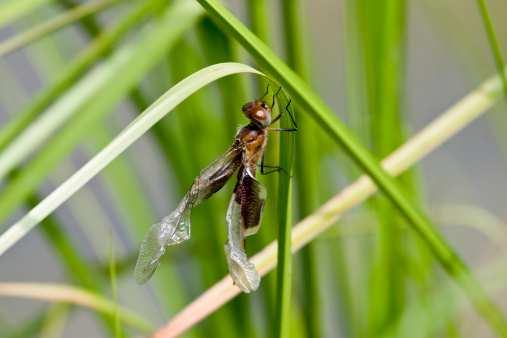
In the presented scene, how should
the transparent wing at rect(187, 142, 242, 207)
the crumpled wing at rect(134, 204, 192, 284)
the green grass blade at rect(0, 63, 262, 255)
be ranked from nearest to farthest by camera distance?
the green grass blade at rect(0, 63, 262, 255), the crumpled wing at rect(134, 204, 192, 284), the transparent wing at rect(187, 142, 242, 207)

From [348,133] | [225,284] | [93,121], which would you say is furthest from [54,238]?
[348,133]

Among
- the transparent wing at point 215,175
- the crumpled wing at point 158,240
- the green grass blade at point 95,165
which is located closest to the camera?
the green grass blade at point 95,165

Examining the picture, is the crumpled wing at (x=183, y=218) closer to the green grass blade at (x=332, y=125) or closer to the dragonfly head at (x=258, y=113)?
the dragonfly head at (x=258, y=113)

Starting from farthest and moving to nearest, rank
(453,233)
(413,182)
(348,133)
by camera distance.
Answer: (453,233), (413,182), (348,133)

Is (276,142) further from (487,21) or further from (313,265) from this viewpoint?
(487,21)

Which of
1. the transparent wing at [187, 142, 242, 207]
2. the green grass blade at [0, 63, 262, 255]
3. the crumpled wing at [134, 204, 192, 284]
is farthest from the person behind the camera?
the transparent wing at [187, 142, 242, 207]

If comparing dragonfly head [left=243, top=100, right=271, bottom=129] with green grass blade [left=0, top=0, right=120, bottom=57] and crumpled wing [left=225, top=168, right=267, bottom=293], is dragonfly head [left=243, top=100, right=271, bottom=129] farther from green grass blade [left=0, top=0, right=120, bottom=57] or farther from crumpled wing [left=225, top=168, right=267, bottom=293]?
green grass blade [left=0, top=0, right=120, bottom=57]

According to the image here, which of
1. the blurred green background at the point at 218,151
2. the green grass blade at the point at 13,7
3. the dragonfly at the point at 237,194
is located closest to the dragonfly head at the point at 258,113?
the dragonfly at the point at 237,194

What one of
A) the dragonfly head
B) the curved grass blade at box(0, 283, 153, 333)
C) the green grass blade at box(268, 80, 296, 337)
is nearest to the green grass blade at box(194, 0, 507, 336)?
the green grass blade at box(268, 80, 296, 337)
